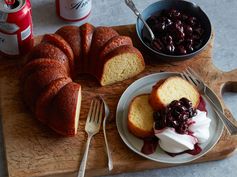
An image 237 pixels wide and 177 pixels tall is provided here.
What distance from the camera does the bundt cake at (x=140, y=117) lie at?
169 centimetres

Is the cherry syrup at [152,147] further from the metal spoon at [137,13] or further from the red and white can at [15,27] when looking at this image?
the red and white can at [15,27]

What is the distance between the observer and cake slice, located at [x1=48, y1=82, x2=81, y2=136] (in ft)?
5.46

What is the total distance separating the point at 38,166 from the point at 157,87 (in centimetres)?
44

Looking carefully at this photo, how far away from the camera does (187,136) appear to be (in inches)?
64.3

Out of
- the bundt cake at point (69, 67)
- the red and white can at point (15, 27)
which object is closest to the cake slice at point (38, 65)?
the bundt cake at point (69, 67)

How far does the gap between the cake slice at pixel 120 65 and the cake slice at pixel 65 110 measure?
0.48 feet

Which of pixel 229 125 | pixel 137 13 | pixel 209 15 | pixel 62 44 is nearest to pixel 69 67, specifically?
pixel 62 44

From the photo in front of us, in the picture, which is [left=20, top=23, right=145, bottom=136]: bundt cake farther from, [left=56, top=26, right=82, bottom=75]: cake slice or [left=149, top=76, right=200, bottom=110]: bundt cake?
[left=149, top=76, right=200, bottom=110]: bundt cake

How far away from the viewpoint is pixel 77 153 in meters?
1.68

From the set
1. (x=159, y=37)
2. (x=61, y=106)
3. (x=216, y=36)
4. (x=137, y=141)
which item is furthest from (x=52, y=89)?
(x=216, y=36)

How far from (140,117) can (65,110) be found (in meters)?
0.23

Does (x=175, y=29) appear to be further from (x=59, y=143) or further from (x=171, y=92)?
(x=59, y=143)

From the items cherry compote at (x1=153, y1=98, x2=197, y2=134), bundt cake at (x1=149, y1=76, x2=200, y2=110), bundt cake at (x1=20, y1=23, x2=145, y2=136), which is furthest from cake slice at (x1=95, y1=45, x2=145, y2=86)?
cherry compote at (x1=153, y1=98, x2=197, y2=134)

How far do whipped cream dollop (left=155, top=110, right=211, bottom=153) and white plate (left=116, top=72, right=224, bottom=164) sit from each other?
25 millimetres
